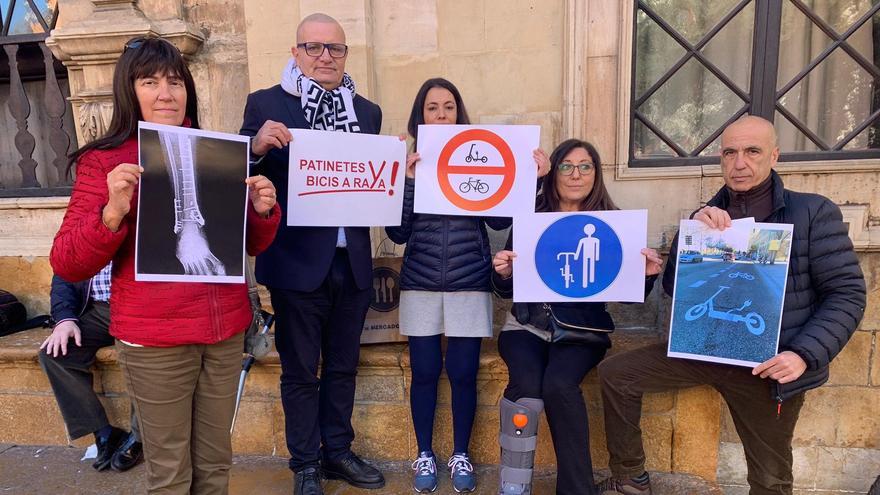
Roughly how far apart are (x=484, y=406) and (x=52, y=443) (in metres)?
2.75

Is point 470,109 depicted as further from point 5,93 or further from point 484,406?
point 5,93

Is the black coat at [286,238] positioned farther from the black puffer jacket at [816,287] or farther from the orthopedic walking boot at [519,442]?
the black puffer jacket at [816,287]

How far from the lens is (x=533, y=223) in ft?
8.20

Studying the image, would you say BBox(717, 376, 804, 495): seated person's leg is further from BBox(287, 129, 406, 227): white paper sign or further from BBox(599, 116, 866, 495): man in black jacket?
BBox(287, 129, 406, 227): white paper sign

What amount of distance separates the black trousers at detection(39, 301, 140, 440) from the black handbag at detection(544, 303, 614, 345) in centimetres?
239

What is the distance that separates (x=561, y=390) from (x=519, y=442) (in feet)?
1.00

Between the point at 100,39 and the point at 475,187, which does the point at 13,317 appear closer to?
the point at 100,39

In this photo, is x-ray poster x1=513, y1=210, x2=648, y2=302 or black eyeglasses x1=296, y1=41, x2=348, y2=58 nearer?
black eyeglasses x1=296, y1=41, x2=348, y2=58

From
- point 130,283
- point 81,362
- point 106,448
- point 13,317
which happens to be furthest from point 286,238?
point 13,317

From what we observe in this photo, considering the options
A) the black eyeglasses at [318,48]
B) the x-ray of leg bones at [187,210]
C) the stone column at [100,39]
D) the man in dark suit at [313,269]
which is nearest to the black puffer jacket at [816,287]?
the man in dark suit at [313,269]

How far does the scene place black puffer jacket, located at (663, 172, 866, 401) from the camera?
2.14 meters

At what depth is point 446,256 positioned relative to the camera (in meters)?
2.59

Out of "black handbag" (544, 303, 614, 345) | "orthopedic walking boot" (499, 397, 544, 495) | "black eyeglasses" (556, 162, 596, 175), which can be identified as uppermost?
"black eyeglasses" (556, 162, 596, 175)

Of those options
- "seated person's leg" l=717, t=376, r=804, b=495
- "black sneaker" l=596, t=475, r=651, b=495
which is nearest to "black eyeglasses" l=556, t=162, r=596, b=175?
"seated person's leg" l=717, t=376, r=804, b=495
